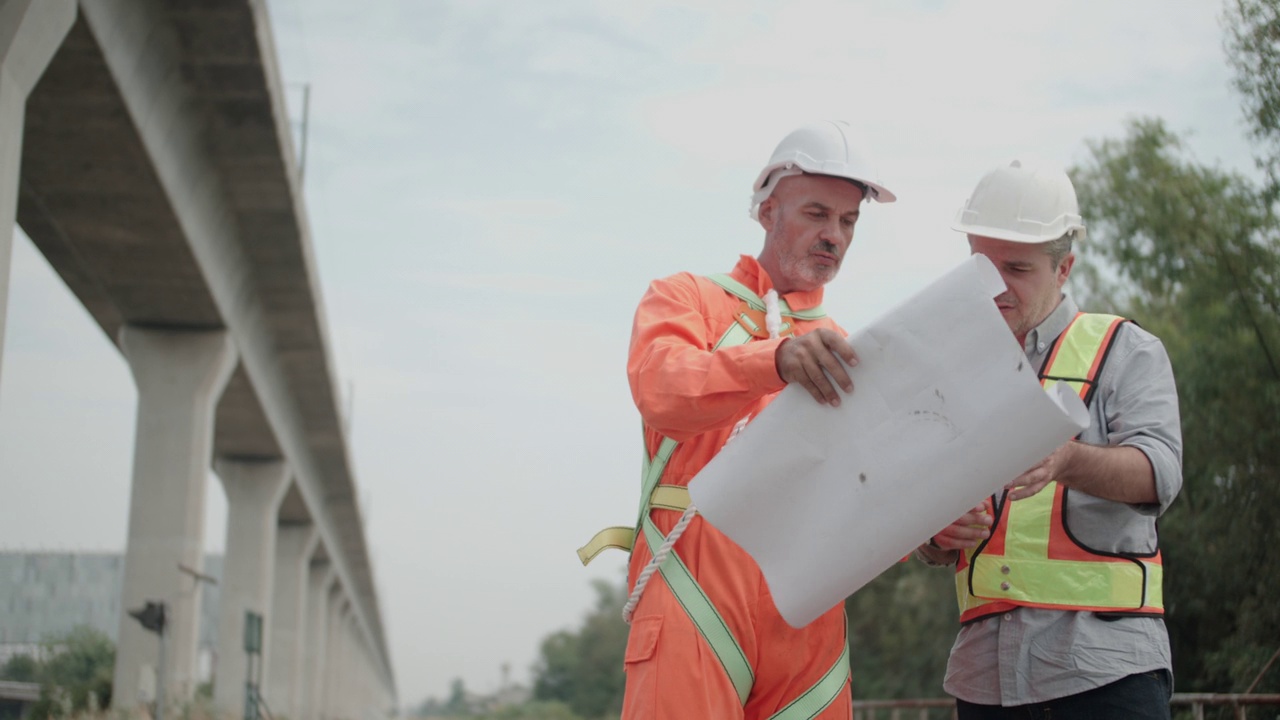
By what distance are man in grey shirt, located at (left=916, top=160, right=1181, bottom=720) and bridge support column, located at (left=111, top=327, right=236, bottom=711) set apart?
16.8 m

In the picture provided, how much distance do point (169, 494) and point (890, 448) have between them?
58.8 feet

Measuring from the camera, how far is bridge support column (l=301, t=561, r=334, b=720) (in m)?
45.1

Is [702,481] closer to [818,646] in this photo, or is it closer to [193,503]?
[818,646]

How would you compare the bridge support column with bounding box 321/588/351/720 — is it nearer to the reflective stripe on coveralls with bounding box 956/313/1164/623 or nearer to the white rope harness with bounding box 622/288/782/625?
the white rope harness with bounding box 622/288/782/625

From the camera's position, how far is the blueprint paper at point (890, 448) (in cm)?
308

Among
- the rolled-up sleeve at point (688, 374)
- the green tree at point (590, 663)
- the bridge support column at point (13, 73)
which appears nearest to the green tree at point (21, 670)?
the bridge support column at point (13, 73)

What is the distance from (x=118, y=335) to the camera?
20484 mm

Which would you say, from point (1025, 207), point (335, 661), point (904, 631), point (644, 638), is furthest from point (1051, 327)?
point (335, 661)

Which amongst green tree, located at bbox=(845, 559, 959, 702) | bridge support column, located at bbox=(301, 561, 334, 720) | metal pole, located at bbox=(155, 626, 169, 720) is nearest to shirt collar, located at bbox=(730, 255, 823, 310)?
metal pole, located at bbox=(155, 626, 169, 720)

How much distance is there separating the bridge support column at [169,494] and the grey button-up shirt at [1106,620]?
16.8m

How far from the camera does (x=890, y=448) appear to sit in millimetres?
3219

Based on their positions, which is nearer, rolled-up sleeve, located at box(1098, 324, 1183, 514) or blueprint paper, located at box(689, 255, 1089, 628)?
blueprint paper, located at box(689, 255, 1089, 628)

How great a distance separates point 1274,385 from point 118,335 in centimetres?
1647

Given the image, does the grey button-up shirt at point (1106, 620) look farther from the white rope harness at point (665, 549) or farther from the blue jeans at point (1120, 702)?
the white rope harness at point (665, 549)
